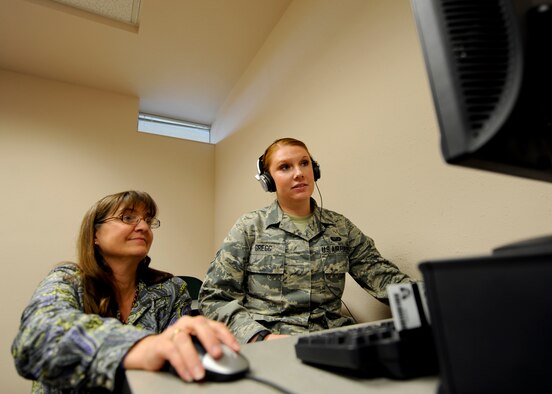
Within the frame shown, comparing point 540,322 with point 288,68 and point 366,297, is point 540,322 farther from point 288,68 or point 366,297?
point 288,68

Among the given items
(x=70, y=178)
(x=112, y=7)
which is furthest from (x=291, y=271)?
(x=70, y=178)

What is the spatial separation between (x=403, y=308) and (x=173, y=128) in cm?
346

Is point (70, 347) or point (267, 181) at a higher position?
point (267, 181)

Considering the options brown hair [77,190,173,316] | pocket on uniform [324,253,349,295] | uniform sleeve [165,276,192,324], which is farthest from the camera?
pocket on uniform [324,253,349,295]

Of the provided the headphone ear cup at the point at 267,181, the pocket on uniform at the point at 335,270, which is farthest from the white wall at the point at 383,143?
the headphone ear cup at the point at 267,181

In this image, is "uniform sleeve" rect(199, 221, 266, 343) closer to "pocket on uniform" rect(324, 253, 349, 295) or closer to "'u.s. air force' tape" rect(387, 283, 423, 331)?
"pocket on uniform" rect(324, 253, 349, 295)

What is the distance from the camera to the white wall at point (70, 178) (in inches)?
94.8

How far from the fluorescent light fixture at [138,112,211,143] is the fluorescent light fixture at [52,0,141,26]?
1069 millimetres

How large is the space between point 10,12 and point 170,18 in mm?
996

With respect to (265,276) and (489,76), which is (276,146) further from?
(489,76)

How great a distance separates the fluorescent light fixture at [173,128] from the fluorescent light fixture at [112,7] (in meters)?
1.07

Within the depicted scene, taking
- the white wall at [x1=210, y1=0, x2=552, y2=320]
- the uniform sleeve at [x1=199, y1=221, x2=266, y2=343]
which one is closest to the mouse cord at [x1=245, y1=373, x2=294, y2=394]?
the uniform sleeve at [x1=199, y1=221, x2=266, y2=343]

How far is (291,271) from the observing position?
3.81 ft

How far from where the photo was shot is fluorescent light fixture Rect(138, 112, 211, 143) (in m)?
3.32
